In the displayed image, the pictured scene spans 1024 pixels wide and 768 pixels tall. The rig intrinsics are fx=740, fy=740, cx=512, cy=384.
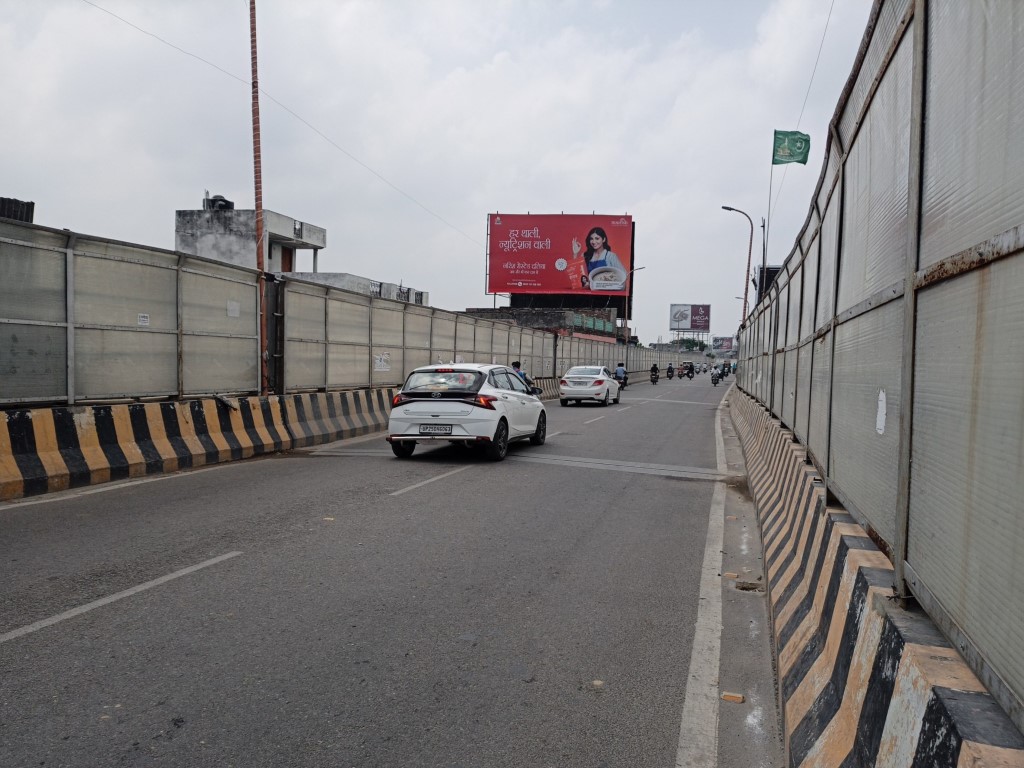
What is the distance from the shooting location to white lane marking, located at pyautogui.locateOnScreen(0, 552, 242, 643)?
432 centimetres

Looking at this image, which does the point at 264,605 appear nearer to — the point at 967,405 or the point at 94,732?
the point at 94,732

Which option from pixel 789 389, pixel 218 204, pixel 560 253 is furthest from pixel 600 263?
pixel 789 389

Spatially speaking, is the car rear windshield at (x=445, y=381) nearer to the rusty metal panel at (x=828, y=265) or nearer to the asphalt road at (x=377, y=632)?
the asphalt road at (x=377, y=632)

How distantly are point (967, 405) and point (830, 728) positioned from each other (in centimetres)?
132

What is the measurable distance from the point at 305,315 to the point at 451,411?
5.53 meters

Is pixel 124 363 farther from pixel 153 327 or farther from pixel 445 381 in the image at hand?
pixel 445 381

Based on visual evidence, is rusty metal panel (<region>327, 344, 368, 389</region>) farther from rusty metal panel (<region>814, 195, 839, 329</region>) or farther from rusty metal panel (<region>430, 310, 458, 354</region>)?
rusty metal panel (<region>814, 195, 839, 329</region>)

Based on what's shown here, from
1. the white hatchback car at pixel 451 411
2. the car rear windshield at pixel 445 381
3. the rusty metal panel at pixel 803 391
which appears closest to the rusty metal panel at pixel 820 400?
the rusty metal panel at pixel 803 391

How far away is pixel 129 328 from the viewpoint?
1098 cm

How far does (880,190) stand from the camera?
3594 mm

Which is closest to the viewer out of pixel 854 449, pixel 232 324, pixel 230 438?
pixel 854 449

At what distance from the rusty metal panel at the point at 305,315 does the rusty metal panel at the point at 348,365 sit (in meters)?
0.62

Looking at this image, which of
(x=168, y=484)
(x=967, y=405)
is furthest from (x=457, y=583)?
(x=168, y=484)

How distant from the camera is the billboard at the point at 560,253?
63500 mm
